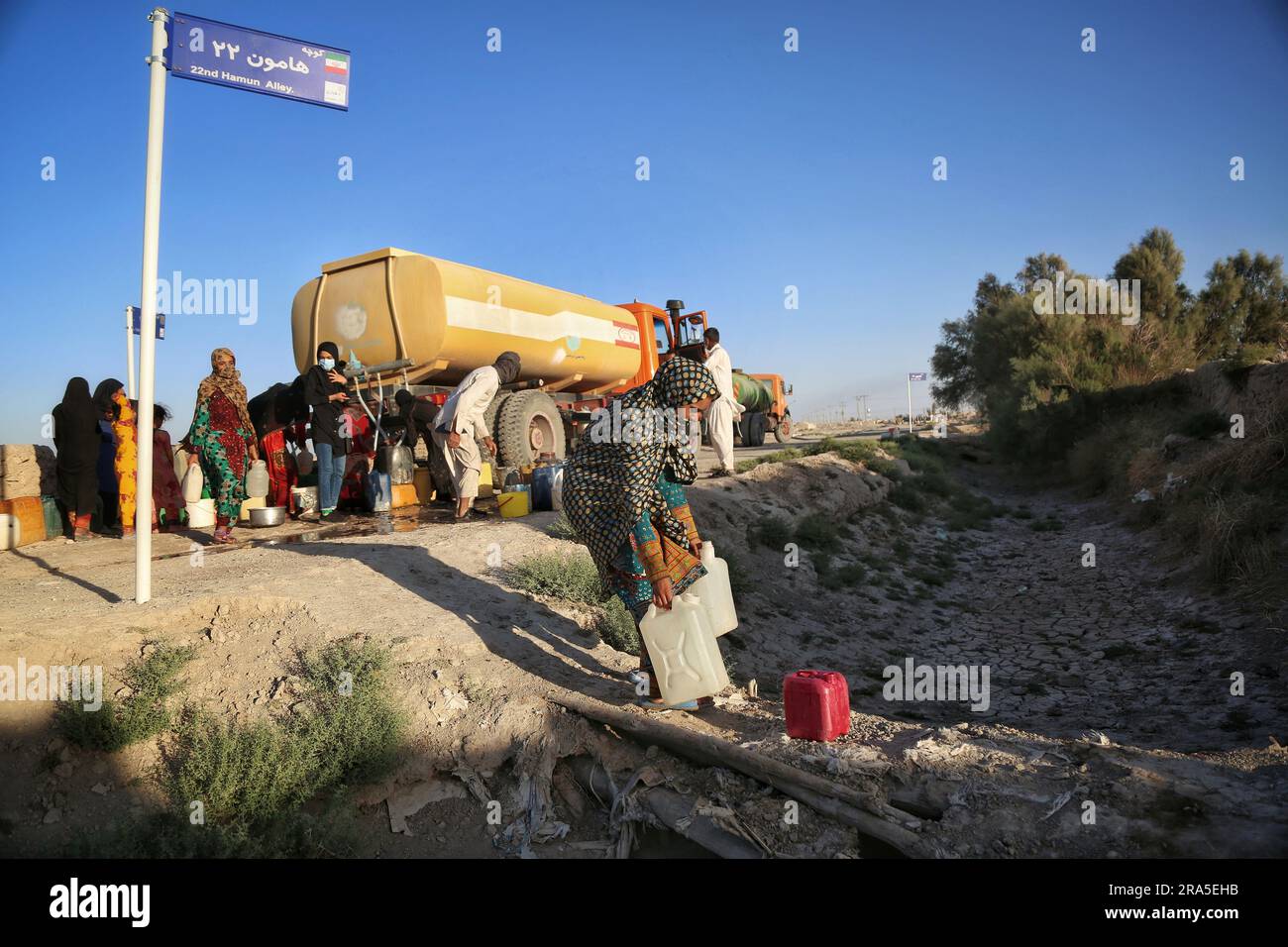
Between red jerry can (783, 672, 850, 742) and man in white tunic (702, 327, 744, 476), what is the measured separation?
619cm

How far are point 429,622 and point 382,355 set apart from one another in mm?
5143

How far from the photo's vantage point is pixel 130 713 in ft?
11.5

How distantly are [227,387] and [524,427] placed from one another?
3429 millimetres

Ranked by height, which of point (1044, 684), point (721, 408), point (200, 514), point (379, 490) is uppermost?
point (721, 408)

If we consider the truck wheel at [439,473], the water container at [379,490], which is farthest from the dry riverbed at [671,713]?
the truck wheel at [439,473]

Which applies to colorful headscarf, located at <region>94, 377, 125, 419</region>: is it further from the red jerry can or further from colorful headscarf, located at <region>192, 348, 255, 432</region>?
the red jerry can

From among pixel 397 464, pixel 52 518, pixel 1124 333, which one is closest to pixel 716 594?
pixel 397 464

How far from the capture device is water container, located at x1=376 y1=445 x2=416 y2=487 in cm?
→ 834

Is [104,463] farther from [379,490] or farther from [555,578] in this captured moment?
[555,578]

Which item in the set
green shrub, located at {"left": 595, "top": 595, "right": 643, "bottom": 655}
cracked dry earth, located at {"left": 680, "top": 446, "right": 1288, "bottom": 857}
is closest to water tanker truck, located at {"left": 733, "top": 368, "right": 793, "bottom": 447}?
cracked dry earth, located at {"left": 680, "top": 446, "right": 1288, "bottom": 857}

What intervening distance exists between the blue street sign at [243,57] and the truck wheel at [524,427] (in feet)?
17.3

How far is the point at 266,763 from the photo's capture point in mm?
3248
